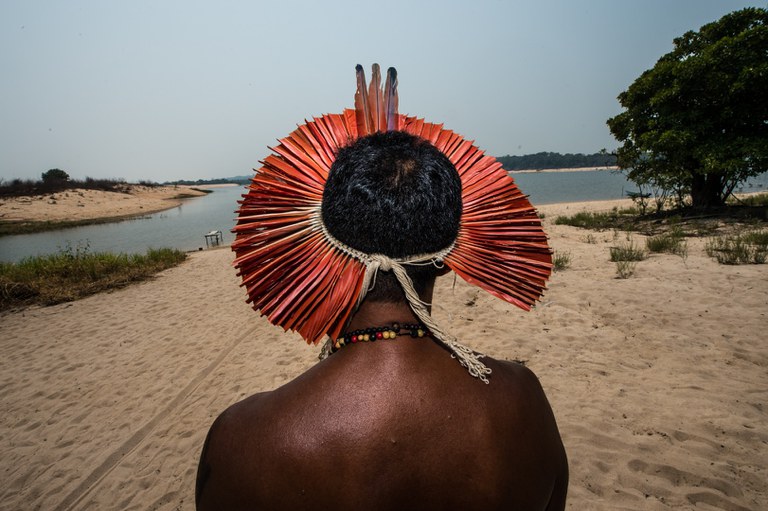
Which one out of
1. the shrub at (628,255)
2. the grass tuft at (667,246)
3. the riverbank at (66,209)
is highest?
the riverbank at (66,209)

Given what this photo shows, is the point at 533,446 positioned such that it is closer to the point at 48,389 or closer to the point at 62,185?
the point at 48,389

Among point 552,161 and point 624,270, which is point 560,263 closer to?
point 624,270

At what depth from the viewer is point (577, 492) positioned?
238 centimetres

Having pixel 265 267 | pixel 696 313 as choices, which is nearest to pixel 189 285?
pixel 265 267

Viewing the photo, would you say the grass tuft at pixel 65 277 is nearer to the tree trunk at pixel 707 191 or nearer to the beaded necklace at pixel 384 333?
the beaded necklace at pixel 384 333

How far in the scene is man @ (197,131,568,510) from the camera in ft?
2.77

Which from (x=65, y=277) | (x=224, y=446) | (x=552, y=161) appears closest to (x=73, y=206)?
(x=65, y=277)

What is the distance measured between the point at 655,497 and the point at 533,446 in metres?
2.14

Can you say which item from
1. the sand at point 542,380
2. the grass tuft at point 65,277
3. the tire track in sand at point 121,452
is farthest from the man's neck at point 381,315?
the grass tuft at point 65,277

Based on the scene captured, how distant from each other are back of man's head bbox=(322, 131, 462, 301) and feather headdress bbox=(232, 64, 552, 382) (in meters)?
0.05

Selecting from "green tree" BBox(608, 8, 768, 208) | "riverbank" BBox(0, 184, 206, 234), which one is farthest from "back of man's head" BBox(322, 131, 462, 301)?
"riverbank" BBox(0, 184, 206, 234)

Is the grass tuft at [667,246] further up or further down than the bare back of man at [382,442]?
further down

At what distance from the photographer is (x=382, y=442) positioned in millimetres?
841

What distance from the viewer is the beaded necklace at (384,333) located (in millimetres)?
958
